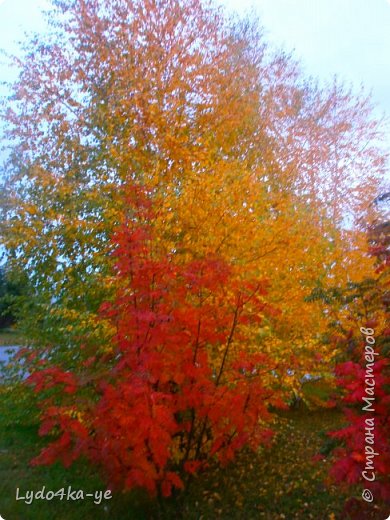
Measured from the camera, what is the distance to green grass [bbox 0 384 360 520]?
4570 millimetres

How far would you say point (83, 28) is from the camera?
6812 mm

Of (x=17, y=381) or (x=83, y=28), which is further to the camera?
(x=83, y=28)

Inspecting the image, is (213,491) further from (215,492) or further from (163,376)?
(163,376)

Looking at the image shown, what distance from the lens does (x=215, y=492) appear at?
16.4 feet

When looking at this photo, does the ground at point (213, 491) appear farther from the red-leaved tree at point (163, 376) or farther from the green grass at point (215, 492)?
the red-leaved tree at point (163, 376)

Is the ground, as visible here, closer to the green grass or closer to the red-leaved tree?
the green grass

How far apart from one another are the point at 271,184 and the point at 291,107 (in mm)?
3201

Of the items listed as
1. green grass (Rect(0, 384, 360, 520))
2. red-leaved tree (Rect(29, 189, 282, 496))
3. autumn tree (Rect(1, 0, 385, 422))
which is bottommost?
green grass (Rect(0, 384, 360, 520))

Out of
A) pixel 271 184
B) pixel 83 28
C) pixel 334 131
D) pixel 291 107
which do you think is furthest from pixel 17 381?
pixel 334 131

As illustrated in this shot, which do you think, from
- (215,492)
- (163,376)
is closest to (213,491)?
(215,492)

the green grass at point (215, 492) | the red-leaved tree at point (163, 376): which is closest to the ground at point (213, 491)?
the green grass at point (215, 492)

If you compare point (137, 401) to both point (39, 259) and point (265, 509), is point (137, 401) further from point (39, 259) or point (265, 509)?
point (39, 259)

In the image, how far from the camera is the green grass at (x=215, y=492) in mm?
4570

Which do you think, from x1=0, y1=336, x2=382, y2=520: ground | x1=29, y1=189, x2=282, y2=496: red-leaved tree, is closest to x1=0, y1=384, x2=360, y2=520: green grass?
x1=0, y1=336, x2=382, y2=520: ground
